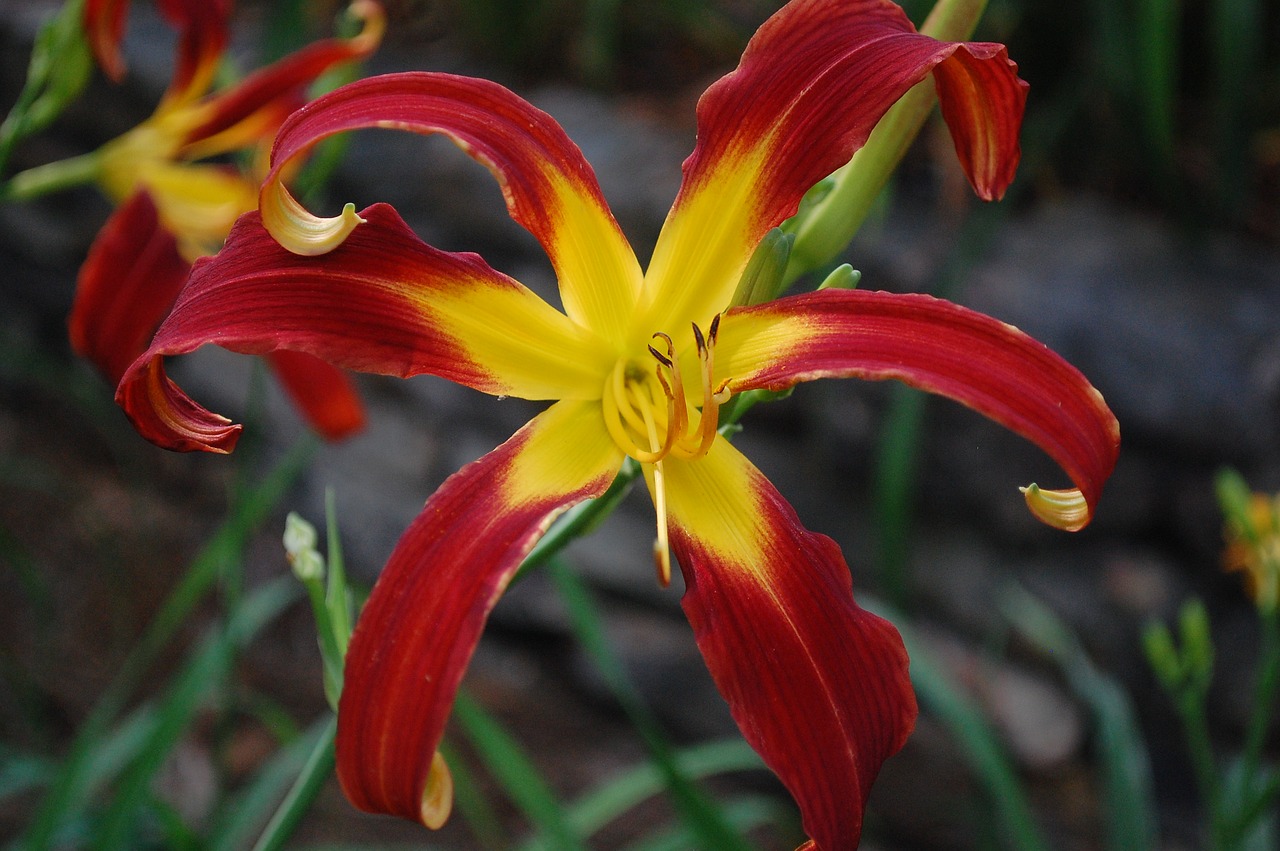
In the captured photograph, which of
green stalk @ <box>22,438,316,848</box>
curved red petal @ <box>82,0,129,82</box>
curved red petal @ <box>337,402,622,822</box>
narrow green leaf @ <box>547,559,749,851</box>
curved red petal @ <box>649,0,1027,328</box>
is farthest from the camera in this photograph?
green stalk @ <box>22,438,316,848</box>

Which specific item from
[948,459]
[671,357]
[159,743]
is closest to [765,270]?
[671,357]

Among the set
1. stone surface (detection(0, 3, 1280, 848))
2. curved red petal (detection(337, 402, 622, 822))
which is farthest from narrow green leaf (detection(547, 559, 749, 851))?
stone surface (detection(0, 3, 1280, 848))

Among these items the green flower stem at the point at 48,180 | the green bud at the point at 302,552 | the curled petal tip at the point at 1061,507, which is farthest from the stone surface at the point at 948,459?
the curled petal tip at the point at 1061,507

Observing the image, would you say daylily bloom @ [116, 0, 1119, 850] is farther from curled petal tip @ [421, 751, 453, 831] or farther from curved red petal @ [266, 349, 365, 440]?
curved red petal @ [266, 349, 365, 440]

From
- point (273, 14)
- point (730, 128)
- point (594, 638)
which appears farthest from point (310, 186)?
point (273, 14)

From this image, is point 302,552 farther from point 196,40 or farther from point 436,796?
point 196,40

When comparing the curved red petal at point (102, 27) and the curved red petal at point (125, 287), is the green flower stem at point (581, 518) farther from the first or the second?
the curved red petal at point (102, 27)

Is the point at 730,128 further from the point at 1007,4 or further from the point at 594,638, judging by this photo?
the point at 1007,4

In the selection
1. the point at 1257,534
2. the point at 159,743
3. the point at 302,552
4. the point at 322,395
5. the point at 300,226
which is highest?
the point at 300,226
